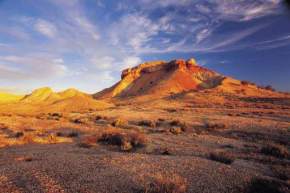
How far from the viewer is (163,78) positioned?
97375 millimetres

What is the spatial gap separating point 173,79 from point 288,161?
83.0 meters

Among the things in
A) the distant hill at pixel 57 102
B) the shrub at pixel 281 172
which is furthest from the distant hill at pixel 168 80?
the shrub at pixel 281 172

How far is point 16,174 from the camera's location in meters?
6.08

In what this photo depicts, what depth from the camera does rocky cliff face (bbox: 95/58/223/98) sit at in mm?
88200

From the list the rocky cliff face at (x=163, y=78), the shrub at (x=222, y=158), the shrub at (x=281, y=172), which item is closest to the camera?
the shrub at (x=281, y=172)

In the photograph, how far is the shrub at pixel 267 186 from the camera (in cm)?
543

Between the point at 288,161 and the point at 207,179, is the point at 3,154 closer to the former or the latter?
the point at 207,179

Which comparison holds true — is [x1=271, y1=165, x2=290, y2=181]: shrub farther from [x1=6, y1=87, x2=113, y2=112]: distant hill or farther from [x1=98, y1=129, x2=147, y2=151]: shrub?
[x1=6, y1=87, x2=113, y2=112]: distant hill

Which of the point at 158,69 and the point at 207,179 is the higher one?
the point at 158,69

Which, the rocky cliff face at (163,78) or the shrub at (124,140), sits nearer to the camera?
the shrub at (124,140)

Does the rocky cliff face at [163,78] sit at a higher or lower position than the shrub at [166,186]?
higher

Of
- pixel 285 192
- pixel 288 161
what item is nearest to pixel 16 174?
pixel 285 192

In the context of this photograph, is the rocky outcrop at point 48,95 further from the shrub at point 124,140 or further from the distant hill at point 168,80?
the shrub at point 124,140

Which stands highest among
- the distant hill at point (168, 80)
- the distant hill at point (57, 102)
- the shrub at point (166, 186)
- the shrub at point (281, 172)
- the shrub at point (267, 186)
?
the distant hill at point (168, 80)
